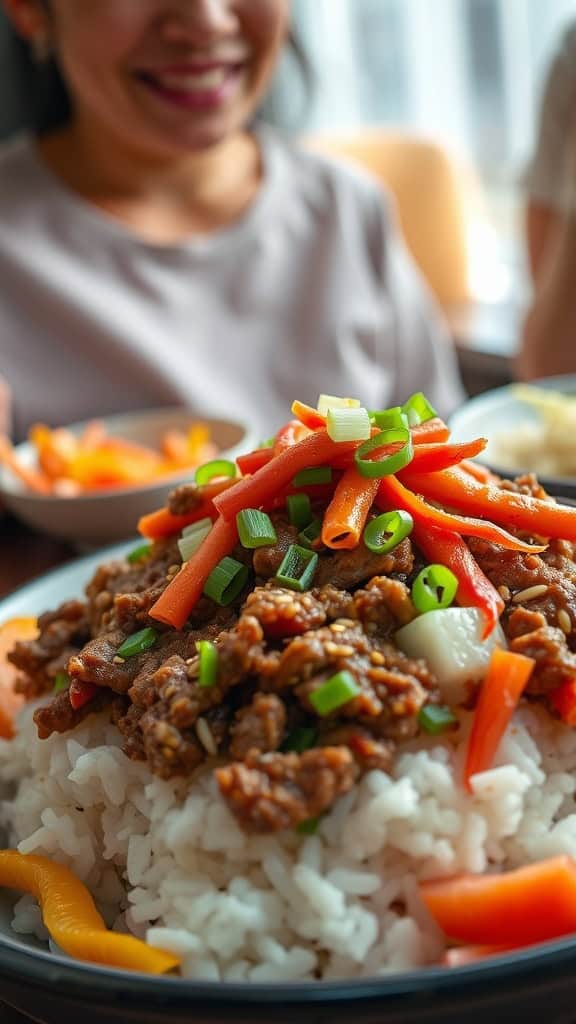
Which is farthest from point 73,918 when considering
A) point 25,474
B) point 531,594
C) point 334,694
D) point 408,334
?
point 408,334

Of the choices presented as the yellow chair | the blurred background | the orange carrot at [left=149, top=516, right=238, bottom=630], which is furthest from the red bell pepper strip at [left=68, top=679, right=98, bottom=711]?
the yellow chair

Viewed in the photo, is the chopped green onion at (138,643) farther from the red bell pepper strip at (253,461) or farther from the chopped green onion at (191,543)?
the red bell pepper strip at (253,461)

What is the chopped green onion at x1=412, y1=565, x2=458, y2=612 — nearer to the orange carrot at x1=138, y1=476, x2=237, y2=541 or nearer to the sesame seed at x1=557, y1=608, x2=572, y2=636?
the sesame seed at x1=557, y1=608, x2=572, y2=636

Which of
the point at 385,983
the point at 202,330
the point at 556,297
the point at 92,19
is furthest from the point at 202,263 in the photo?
the point at 385,983

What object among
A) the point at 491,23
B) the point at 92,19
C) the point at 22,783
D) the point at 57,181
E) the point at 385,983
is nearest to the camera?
the point at 385,983

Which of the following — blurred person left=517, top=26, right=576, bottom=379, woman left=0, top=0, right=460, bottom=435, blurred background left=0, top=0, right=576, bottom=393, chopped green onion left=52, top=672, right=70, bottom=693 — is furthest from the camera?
blurred background left=0, top=0, right=576, bottom=393

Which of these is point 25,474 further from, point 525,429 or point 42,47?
point 42,47

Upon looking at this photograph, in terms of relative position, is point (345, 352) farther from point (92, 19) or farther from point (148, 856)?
point (148, 856)
